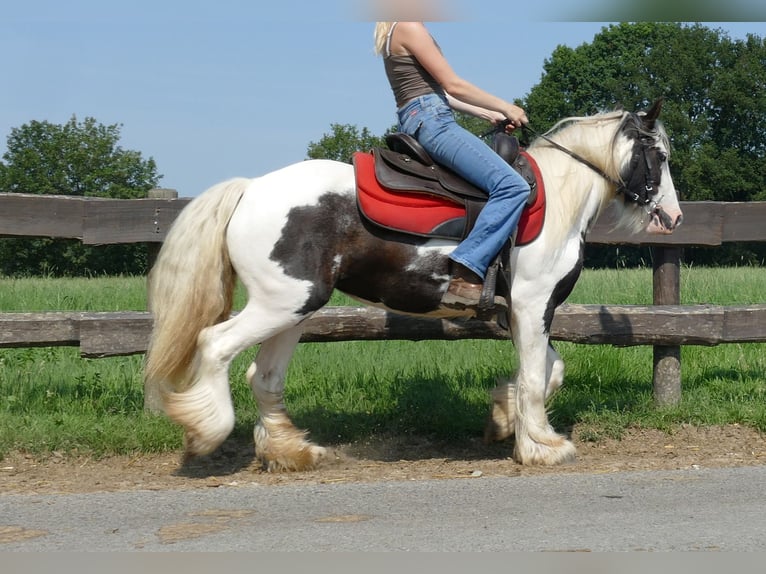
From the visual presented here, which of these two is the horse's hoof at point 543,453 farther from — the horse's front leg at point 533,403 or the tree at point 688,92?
the tree at point 688,92

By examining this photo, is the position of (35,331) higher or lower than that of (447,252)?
lower

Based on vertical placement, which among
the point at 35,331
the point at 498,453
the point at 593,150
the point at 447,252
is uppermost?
the point at 593,150

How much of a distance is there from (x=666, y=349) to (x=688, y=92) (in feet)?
179

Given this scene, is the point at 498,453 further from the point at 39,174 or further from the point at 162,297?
the point at 39,174

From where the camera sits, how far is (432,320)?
664cm

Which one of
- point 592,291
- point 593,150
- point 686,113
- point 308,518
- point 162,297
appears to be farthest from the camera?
point 686,113

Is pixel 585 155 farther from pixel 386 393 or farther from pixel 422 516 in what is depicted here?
pixel 422 516

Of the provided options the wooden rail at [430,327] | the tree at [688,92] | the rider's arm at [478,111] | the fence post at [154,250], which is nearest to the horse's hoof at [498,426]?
the wooden rail at [430,327]

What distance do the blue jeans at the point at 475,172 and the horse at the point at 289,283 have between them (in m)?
0.21

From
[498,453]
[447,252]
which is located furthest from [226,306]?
[498,453]

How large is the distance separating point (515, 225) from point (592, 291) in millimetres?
7797

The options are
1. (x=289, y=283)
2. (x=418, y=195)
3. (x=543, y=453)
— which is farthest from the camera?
(x=543, y=453)

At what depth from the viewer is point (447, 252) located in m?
5.47

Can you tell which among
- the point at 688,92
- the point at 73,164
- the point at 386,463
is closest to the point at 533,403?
the point at 386,463
